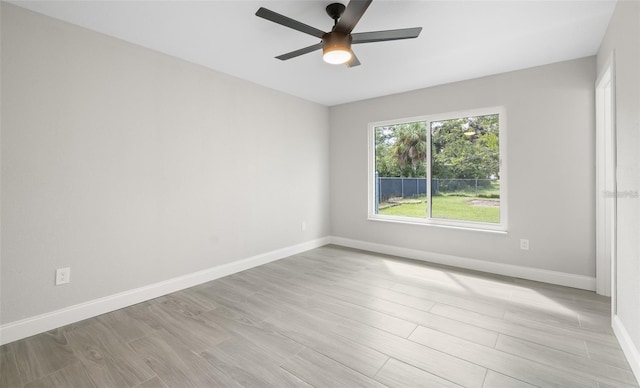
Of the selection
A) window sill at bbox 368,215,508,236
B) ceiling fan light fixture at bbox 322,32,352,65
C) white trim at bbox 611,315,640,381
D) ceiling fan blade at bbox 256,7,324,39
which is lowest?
white trim at bbox 611,315,640,381

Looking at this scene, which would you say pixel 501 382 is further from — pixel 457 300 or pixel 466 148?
pixel 466 148

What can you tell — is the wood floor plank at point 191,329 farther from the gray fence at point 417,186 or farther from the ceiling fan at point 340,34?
the gray fence at point 417,186

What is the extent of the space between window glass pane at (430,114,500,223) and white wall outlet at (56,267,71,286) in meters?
4.16

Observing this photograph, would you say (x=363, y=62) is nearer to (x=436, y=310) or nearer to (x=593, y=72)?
(x=593, y=72)

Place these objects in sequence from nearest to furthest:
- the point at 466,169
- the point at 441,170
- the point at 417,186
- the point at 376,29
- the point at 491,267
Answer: the point at 376,29 → the point at 491,267 → the point at 466,169 → the point at 441,170 → the point at 417,186

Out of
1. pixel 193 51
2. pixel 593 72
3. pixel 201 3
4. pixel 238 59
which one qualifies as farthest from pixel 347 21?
pixel 593 72

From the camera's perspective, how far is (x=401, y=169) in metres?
4.50

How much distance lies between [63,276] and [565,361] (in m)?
3.75

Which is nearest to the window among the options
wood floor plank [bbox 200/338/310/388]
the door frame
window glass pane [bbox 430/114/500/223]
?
window glass pane [bbox 430/114/500/223]

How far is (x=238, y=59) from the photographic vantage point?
3.06 m

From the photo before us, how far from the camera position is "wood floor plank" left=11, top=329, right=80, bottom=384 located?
178 cm

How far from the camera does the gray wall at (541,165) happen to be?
9.86ft

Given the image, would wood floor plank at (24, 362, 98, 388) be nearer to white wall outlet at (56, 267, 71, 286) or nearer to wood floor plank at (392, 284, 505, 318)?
white wall outlet at (56, 267, 71, 286)

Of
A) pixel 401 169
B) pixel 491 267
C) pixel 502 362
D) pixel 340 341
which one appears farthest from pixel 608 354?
pixel 401 169
